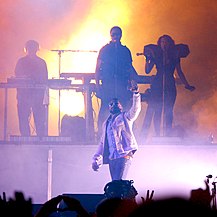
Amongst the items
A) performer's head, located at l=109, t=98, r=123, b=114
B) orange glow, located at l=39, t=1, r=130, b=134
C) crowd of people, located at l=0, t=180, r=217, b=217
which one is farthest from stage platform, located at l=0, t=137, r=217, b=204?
crowd of people, located at l=0, t=180, r=217, b=217

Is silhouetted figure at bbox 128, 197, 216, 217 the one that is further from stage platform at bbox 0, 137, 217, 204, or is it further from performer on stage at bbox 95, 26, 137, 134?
performer on stage at bbox 95, 26, 137, 134

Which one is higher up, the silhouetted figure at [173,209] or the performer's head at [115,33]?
the performer's head at [115,33]

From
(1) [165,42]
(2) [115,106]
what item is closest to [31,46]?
(1) [165,42]

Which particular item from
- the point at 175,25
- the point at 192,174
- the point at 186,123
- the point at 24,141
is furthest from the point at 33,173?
→ the point at 175,25

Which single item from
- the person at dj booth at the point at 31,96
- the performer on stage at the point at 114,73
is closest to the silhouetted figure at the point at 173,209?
the person at dj booth at the point at 31,96

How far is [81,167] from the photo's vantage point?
10.6 metres

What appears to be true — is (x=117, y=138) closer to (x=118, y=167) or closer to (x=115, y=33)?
(x=118, y=167)

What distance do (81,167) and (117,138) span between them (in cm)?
140

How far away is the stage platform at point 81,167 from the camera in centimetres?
1048

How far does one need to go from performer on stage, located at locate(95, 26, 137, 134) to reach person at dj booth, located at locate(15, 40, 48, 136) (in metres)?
1.09

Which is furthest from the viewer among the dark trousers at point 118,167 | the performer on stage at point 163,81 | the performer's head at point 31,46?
the performer's head at point 31,46

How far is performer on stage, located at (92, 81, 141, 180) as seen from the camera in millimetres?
9367

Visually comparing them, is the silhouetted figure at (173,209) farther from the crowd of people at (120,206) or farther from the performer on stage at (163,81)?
the performer on stage at (163,81)

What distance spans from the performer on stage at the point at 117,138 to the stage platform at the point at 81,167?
1.00m
